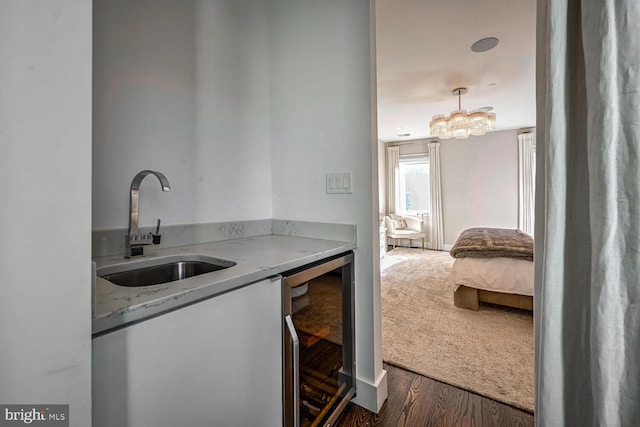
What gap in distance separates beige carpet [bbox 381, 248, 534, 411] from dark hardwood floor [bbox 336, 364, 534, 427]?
0.24ft

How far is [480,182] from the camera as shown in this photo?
569cm

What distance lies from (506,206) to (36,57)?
21.3 feet

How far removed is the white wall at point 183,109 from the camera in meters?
1.16

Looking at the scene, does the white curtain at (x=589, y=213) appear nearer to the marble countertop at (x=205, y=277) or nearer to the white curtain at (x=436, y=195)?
the marble countertop at (x=205, y=277)

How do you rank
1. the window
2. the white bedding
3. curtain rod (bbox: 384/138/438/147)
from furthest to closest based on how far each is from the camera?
the window < curtain rod (bbox: 384/138/438/147) < the white bedding

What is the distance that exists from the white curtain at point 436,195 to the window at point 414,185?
0.23 metres

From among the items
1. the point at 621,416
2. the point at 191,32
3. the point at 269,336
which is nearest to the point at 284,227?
the point at 269,336

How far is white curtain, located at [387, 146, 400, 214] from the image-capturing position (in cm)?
653

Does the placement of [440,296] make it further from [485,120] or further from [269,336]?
[269,336]

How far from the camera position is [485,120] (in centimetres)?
328

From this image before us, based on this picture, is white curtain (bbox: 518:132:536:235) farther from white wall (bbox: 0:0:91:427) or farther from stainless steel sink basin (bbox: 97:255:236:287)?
white wall (bbox: 0:0:91:427)

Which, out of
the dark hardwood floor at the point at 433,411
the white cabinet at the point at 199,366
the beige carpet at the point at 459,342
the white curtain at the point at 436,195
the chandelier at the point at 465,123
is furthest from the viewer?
the white curtain at the point at 436,195

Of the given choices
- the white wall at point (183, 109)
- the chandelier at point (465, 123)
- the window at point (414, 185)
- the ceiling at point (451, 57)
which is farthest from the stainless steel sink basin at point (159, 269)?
the window at point (414, 185)

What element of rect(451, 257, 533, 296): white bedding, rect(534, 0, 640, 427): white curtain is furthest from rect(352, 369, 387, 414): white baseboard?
rect(451, 257, 533, 296): white bedding
